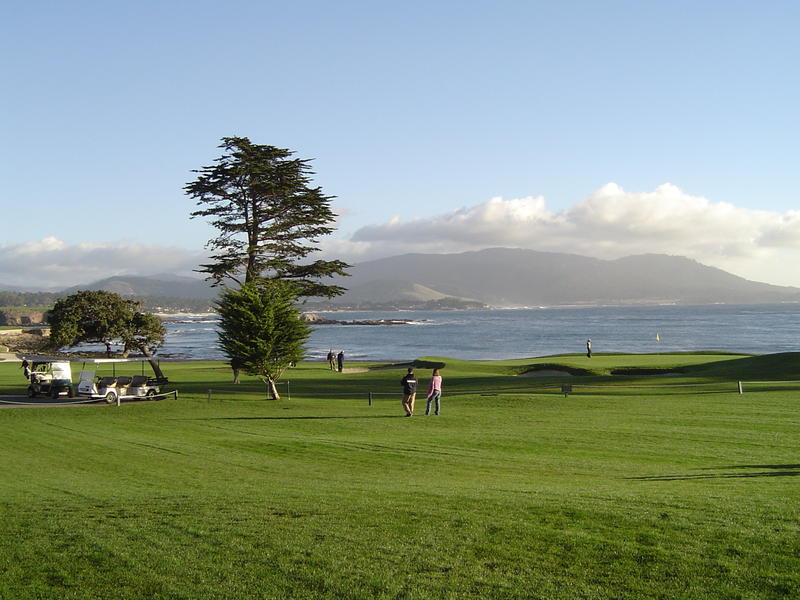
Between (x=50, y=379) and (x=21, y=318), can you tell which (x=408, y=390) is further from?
(x=21, y=318)

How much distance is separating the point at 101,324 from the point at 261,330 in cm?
2415

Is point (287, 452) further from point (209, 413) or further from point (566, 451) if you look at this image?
point (209, 413)

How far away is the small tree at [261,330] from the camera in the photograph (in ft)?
112

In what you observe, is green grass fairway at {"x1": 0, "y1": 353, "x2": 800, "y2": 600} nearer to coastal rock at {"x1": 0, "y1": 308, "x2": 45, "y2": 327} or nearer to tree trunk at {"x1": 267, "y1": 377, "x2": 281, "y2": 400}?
tree trunk at {"x1": 267, "y1": 377, "x2": 281, "y2": 400}

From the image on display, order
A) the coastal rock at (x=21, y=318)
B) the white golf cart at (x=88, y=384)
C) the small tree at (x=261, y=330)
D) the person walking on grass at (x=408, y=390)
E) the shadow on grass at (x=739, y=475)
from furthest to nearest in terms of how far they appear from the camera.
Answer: the coastal rock at (x=21, y=318), the white golf cart at (x=88, y=384), the small tree at (x=261, y=330), the person walking on grass at (x=408, y=390), the shadow on grass at (x=739, y=475)

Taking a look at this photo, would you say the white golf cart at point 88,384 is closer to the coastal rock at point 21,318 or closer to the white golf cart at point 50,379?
the white golf cart at point 50,379

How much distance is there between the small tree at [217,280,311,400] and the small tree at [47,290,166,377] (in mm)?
19917

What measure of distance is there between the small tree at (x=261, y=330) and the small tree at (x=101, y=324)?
1992 cm

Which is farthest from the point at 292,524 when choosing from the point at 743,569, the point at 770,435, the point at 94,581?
the point at 770,435

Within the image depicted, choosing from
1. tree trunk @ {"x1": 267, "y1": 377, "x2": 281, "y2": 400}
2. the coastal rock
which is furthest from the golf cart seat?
the coastal rock

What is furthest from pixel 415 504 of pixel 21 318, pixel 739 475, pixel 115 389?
pixel 21 318

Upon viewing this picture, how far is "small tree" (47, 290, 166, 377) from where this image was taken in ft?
172

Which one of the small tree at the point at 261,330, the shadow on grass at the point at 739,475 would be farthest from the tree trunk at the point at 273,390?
the shadow on grass at the point at 739,475

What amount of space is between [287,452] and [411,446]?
132 inches
